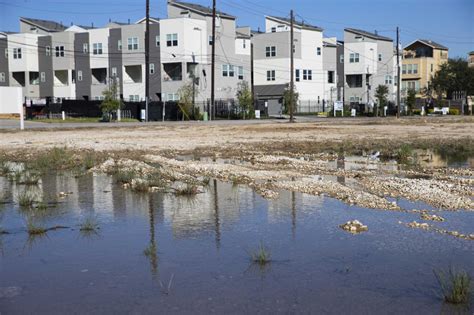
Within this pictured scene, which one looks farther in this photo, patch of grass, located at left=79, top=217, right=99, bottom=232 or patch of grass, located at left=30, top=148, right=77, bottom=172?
patch of grass, located at left=30, top=148, right=77, bottom=172

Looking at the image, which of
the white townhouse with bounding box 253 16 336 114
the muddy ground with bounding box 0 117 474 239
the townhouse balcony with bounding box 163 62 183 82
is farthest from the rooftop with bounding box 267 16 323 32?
the muddy ground with bounding box 0 117 474 239

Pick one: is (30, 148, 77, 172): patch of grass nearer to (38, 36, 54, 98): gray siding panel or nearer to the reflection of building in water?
the reflection of building in water

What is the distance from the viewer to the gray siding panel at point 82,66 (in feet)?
282

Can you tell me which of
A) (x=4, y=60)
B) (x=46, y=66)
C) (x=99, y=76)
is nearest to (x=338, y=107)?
(x=99, y=76)

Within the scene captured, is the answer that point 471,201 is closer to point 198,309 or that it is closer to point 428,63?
point 198,309

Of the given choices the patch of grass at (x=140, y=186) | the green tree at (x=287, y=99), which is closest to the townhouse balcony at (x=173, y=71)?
the green tree at (x=287, y=99)

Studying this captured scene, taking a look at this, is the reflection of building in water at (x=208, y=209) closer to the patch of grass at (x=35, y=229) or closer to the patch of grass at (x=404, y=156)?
the patch of grass at (x=35, y=229)

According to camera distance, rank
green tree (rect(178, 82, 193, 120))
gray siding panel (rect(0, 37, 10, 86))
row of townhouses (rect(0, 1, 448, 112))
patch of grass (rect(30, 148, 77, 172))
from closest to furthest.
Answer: patch of grass (rect(30, 148, 77, 172))
green tree (rect(178, 82, 193, 120))
row of townhouses (rect(0, 1, 448, 112))
gray siding panel (rect(0, 37, 10, 86))

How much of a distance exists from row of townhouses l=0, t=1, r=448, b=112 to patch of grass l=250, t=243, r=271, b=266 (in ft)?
233

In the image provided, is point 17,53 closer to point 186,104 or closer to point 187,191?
point 186,104

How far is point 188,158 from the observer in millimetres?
19797

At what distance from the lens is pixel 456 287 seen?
219 inches

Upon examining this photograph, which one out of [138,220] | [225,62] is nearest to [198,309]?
[138,220]

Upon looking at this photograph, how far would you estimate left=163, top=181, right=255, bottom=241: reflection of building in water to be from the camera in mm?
8852
